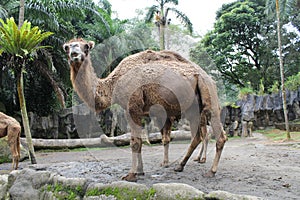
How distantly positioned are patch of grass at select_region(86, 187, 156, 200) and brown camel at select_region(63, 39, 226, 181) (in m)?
0.89

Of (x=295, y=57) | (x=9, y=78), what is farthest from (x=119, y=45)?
(x=295, y=57)

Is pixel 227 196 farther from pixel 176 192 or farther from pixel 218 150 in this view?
pixel 218 150

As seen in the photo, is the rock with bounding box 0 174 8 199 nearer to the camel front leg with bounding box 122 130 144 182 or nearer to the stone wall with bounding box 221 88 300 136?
the camel front leg with bounding box 122 130 144 182

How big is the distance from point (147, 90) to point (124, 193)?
72.0 inches

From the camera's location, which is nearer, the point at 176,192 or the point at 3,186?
the point at 176,192

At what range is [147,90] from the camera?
14.8 ft

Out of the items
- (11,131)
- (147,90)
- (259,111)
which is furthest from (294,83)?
(11,131)

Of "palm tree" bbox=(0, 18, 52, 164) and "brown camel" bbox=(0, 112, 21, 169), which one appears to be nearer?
"brown camel" bbox=(0, 112, 21, 169)

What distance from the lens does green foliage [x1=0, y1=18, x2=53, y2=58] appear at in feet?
22.5

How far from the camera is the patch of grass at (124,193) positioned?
119 inches

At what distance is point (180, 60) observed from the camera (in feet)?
16.6

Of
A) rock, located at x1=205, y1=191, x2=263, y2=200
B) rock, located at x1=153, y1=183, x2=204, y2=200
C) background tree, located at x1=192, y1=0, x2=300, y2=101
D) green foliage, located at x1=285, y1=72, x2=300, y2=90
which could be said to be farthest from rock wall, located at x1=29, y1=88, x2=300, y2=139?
rock, located at x1=205, y1=191, x2=263, y2=200

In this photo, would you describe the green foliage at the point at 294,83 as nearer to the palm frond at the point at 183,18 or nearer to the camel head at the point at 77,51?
the palm frond at the point at 183,18

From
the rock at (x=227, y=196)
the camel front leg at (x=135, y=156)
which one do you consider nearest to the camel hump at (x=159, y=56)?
the camel front leg at (x=135, y=156)
